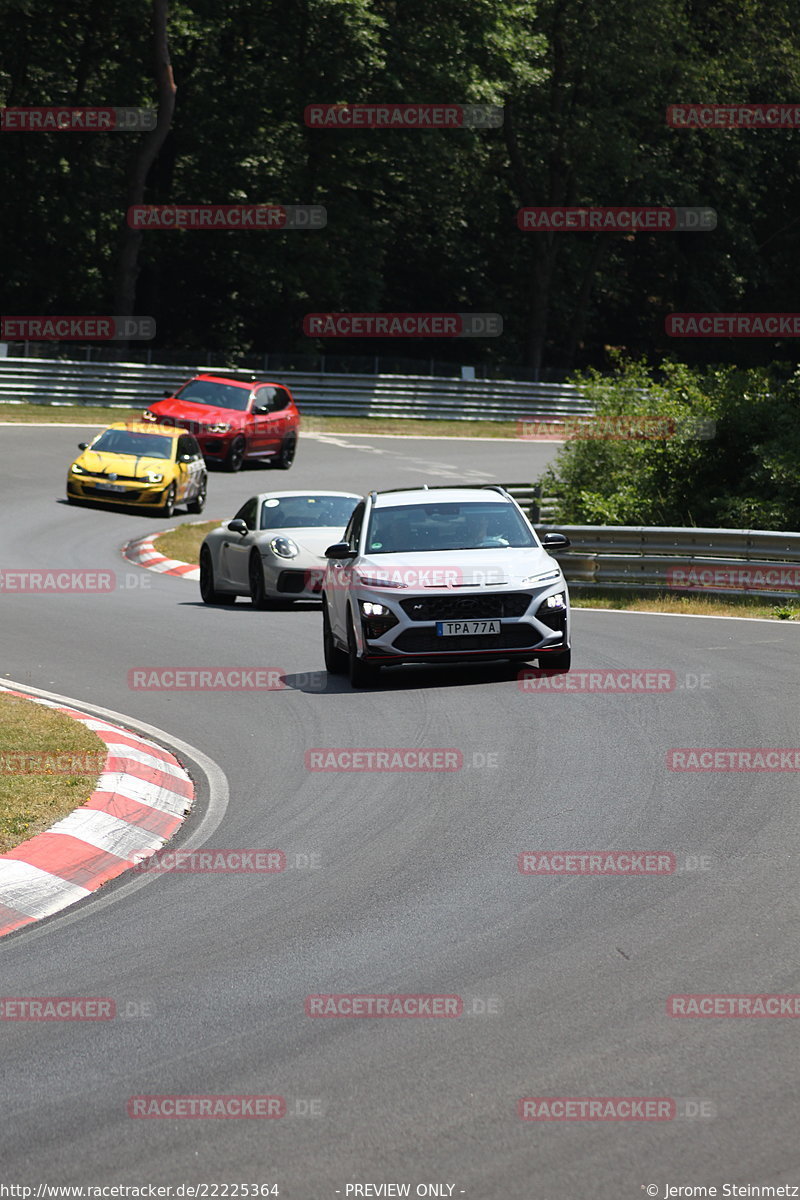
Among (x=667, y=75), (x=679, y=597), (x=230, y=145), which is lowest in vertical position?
(x=679, y=597)

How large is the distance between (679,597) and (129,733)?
10759 millimetres

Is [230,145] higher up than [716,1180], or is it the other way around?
[230,145]

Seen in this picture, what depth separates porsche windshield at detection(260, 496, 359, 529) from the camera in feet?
68.6

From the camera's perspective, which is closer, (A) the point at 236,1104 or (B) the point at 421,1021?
(A) the point at 236,1104

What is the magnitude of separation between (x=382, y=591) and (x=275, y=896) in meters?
6.39

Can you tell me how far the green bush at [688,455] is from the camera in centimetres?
2317

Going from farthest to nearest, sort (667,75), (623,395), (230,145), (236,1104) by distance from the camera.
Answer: (667,75), (230,145), (623,395), (236,1104)

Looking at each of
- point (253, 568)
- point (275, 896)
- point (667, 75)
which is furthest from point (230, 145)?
point (275, 896)

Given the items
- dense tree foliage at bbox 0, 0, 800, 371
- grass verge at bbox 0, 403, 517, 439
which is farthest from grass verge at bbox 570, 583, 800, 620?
dense tree foliage at bbox 0, 0, 800, 371

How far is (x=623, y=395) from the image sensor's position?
26359 mm

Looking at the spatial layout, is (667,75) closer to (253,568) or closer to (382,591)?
(253,568)

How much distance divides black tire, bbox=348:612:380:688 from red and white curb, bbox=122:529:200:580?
1058 centimetres

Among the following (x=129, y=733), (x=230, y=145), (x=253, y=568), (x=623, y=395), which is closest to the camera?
(x=129, y=733)

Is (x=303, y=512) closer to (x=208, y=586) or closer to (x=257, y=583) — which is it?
(x=257, y=583)
